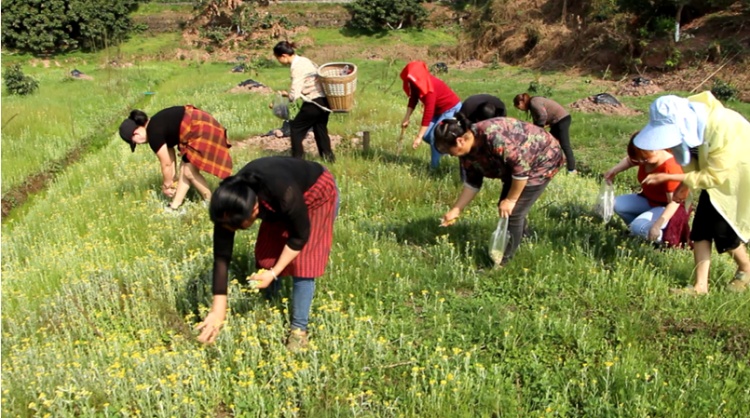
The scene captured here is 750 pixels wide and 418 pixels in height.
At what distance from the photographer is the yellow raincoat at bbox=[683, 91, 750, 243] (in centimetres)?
394

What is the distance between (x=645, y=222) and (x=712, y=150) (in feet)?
4.35

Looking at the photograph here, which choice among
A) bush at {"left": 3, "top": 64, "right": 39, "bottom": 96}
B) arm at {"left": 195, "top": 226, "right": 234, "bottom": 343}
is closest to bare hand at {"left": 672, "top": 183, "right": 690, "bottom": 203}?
arm at {"left": 195, "top": 226, "right": 234, "bottom": 343}

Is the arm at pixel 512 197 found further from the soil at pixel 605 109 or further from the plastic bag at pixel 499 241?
the soil at pixel 605 109

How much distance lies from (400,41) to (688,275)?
1184 inches

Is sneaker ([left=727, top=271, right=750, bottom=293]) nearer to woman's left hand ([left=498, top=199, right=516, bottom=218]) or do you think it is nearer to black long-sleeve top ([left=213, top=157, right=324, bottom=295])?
woman's left hand ([left=498, top=199, right=516, bottom=218])

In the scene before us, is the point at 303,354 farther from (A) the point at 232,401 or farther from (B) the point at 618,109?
(B) the point at 618,109

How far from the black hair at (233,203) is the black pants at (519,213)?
7.95 feet

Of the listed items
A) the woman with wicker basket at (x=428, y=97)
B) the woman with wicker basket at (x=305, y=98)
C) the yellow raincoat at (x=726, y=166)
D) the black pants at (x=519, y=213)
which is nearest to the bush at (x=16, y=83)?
the woman with wicker basket at (x=305, y=98)

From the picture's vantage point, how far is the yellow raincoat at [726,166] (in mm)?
3938

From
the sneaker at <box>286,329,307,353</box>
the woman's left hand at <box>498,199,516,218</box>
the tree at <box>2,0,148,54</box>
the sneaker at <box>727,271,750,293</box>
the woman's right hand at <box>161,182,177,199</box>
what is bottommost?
the tree at <box>2,0,148,54</box>

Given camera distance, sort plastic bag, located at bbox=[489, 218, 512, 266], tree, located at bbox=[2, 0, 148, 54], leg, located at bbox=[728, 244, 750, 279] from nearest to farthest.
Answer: leg, located at bbox=[728, 244, 750, 279] < plastic bag, located at bbox=[489, 218, 512, 266] < tree, located at bbox=[2, 0, 148, 54]

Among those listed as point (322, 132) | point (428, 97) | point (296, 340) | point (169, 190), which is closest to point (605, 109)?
point (428, 97)

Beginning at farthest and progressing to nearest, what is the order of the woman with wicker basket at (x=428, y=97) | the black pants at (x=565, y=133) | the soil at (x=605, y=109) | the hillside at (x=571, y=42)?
the hillside at (x=571, y=42) → the soil at (x=605, y=109) → the black pants at (x=565, y=133) → the woman with wicker basket at (x=428, y=97)

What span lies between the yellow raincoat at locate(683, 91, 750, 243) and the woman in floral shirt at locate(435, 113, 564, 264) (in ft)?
3.37
